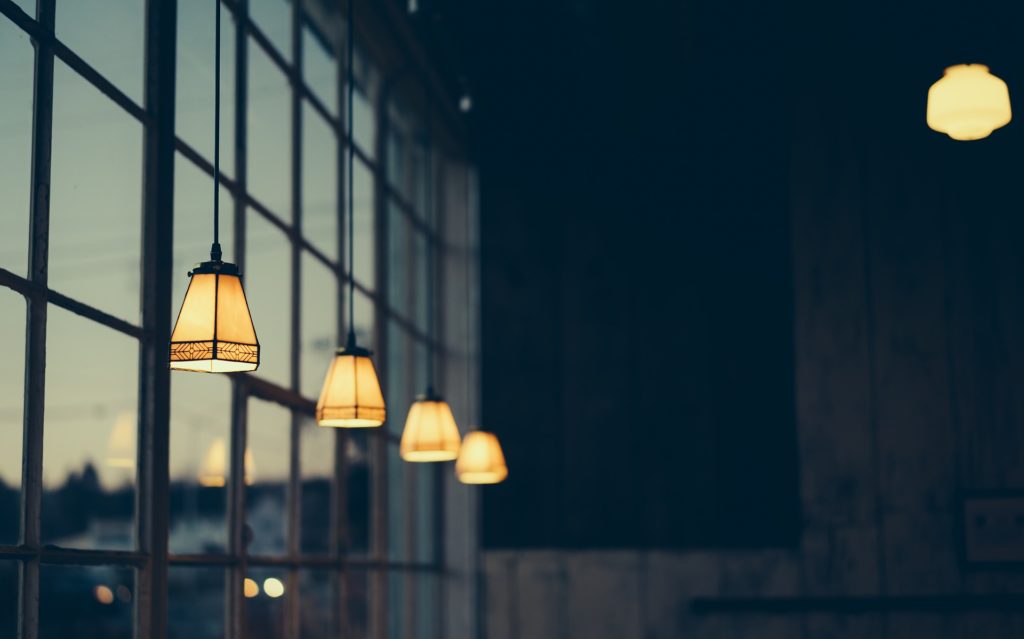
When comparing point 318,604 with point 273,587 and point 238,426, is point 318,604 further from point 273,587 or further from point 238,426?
point 238,426

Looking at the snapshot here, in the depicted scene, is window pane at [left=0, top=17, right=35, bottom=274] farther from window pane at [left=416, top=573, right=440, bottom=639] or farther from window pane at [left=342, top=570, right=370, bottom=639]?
window pane at [left=416, top=573, right=440, bottom=639]

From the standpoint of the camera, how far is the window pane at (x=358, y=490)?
5.01 meters

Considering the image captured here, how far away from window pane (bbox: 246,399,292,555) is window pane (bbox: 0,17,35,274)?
1391 mm

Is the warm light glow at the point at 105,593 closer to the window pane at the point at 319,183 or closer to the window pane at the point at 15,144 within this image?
the window pane at the point at 319,183

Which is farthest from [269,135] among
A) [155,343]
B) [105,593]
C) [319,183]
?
[105,593]

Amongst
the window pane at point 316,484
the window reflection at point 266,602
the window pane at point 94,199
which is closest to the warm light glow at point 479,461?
the window pane at point 316,484

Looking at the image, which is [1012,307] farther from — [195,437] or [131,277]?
[131,277]

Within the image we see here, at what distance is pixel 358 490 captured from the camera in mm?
5207

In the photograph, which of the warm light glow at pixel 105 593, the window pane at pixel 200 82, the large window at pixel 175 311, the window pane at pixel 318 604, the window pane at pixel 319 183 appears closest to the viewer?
the large window at pixel 175 311

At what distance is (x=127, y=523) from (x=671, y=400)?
393cm

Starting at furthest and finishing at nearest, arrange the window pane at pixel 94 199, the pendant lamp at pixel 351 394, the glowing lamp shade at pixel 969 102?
the glowing lamp shade at pixel 969 102
the pendant lamp at pixel 351 394
the window pane at pixel 94 199

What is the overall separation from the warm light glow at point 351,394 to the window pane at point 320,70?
159cm

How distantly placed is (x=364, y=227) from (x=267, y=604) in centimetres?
185

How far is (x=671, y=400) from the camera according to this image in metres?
6.72
